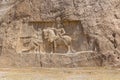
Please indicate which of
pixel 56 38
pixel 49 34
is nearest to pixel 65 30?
pixel 56 38

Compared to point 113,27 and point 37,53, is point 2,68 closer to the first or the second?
point 37,53

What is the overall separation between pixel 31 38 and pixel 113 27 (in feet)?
8.48

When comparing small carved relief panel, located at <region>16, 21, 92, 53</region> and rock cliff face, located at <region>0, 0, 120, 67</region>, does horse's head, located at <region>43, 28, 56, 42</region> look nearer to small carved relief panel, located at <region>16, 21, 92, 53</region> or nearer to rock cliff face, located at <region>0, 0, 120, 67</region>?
small carved relief panel, located at <region>16, 21, 92, 53</region>

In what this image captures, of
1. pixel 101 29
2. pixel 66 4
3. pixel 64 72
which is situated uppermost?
pixel 66 4

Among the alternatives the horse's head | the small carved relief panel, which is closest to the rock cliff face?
the small carved relief panel

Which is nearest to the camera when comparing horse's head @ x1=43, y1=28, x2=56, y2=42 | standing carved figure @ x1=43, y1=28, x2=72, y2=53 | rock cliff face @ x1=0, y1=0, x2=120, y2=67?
rock cliff face @ x1=0, y1=0, x2=120, y2=67

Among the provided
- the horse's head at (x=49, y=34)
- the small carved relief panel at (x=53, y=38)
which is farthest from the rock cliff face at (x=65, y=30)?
the horse's head at (x=49, y=34)

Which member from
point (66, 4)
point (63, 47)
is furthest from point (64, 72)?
point (66, 4)

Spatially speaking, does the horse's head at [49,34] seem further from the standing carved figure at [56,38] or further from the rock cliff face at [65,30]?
the rock cliff face at [65,30]

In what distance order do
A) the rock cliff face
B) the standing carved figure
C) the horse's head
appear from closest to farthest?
the rock cliff face
the standing carved figure
the horse's head

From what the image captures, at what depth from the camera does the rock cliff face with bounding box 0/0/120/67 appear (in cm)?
810

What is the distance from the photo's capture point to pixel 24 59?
8.47m

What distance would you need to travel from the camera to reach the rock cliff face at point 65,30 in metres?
8.10

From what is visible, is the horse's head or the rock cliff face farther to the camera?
the horse's head
